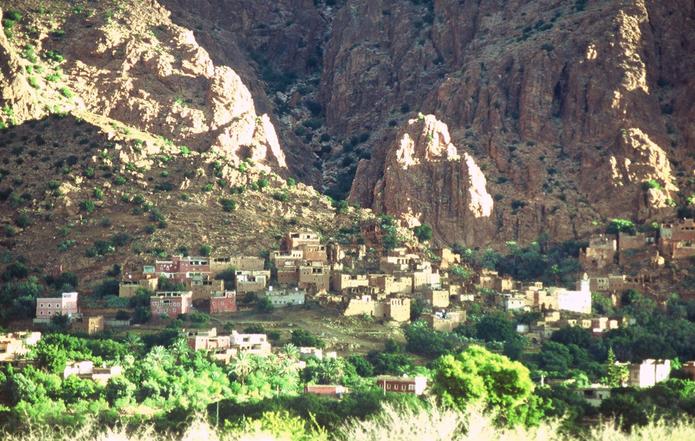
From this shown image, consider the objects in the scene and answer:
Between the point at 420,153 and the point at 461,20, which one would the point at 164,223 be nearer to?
the point at 420,153

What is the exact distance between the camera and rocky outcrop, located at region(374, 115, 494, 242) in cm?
15688

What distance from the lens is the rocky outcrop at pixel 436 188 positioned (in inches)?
6176

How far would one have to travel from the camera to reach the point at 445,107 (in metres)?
170

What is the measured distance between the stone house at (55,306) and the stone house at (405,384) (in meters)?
20.7

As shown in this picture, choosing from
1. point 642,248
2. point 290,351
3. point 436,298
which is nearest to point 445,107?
point 642,248

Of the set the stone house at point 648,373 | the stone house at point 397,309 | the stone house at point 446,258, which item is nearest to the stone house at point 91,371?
the stone house at point 397,309

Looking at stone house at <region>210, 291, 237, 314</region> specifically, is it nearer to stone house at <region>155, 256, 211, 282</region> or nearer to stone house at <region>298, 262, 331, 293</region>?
stone house at <region>155, 256, 211, 282</region>

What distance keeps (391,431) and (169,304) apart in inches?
1856

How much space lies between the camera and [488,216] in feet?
517

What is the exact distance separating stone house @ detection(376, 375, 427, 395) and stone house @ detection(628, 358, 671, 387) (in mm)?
11379

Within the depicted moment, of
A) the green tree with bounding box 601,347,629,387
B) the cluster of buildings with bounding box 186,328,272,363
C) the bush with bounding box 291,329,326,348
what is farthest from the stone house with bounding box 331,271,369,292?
the green tree with bounding box 601,347,629,387

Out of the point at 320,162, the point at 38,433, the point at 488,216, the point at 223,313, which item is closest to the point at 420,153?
the point at 488,216

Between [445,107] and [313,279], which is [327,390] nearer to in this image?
[313,279]

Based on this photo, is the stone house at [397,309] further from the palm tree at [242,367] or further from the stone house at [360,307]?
the palm tree at [242,367]
